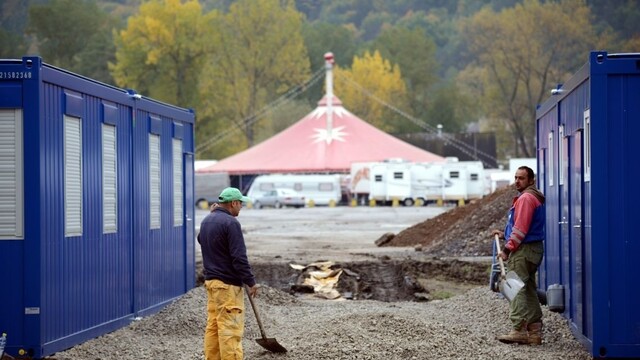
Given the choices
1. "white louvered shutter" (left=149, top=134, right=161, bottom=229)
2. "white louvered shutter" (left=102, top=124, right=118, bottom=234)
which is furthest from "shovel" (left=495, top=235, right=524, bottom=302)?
"white louvered shutter" (left=149, top=134, right=161, bottom=229)

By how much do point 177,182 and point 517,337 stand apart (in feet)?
21.4

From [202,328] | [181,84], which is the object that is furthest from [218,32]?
[202,328]

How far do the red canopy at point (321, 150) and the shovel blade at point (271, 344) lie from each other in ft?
198

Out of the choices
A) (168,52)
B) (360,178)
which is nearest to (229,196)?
(360,178)

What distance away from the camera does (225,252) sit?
11.7 metres

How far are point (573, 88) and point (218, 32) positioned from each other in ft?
297

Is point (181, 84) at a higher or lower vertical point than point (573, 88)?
higher

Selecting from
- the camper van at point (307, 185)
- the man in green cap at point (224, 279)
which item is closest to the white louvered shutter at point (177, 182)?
the man in green cap at point (224, 279)

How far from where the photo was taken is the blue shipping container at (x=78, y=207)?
11.8m

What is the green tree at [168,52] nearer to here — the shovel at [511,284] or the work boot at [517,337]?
the shovel at [511,284]

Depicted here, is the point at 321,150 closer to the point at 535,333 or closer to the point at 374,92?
the point at 374,92

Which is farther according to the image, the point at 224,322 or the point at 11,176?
the point at 11,176

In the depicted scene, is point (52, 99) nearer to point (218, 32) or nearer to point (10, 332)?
point (10, 332)

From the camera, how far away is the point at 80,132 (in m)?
13.3
